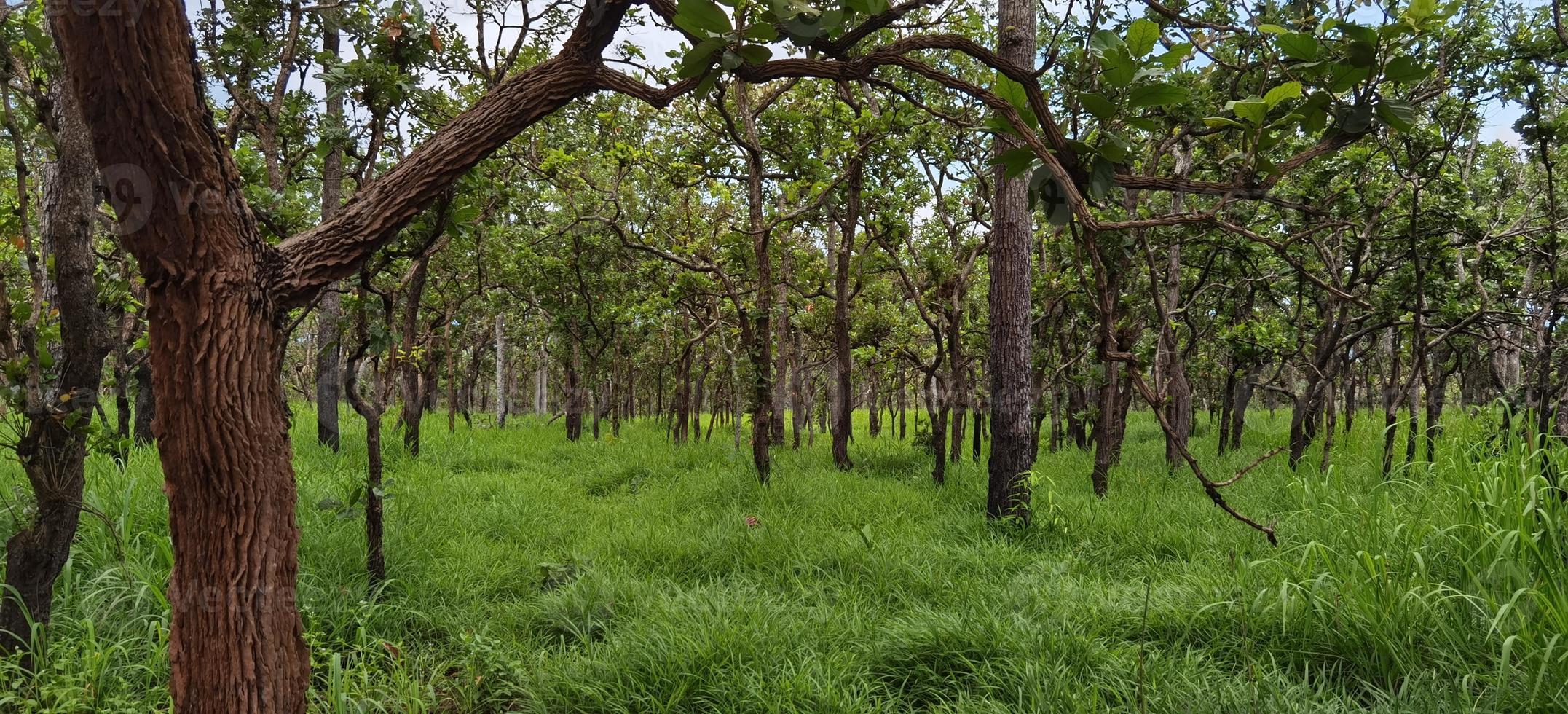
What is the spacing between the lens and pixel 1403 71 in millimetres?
1035

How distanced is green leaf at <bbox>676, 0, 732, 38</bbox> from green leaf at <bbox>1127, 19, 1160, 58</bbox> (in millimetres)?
642

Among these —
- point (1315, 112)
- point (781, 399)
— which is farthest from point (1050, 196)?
point (781, 399)

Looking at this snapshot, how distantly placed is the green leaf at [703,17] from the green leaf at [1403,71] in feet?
3.40

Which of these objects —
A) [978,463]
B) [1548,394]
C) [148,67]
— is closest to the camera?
[148,67]

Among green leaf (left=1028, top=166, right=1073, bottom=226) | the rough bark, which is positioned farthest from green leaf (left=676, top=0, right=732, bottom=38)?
the rough bark

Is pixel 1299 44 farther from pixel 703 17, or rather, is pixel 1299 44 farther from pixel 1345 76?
pixel 703 17

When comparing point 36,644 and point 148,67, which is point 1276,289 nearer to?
point 148,67

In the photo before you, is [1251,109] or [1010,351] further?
[1010,351]

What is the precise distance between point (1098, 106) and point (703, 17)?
2.13 feet

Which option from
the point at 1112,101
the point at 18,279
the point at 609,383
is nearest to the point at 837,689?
the point at 1112,101

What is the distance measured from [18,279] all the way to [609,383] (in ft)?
40.0

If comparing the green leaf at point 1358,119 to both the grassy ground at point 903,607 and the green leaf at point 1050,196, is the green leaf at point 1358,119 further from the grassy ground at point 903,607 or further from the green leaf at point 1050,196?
the grassy ground at point 903,607

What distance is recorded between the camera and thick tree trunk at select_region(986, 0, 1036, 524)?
16.7ft

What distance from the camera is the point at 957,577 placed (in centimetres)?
410
